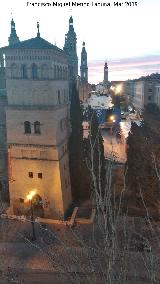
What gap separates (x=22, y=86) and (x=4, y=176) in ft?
31.4

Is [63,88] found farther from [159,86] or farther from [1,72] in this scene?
[159,86]

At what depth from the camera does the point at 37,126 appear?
84.9ft

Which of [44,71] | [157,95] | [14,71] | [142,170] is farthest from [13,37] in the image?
[157,95]

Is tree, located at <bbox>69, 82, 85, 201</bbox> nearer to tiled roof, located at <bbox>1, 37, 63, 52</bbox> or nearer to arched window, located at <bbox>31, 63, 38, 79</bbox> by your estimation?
arched window, located at <bbox>31, 63, 38, 79</bbox>

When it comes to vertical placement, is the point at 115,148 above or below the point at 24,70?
below

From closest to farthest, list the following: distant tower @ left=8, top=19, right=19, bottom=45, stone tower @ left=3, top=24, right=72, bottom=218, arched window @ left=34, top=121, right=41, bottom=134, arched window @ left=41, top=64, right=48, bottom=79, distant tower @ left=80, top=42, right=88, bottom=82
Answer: arched window @ left=41, top=64, right=48, bottom=79 → stone tower @ left=3, top=24, right=72, bottom=218 → arched window @ left=34, top=121, right=41, bottom=134 → distant tower @ left=8, top=19, right=19, bottom=45 → distant tower @ left=80, top=42, right=88, bottom=82

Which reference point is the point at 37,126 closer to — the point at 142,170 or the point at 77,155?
the point at 77,155

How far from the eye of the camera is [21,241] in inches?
922

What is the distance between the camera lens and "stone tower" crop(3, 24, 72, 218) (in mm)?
24875

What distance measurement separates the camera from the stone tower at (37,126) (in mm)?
24875

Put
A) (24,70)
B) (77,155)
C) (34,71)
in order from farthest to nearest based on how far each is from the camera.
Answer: (77,155) → (24,70) → (34,71)

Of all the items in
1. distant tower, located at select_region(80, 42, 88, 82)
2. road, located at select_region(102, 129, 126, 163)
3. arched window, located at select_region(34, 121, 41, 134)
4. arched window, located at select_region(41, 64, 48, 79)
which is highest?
distant tower, located at select_region(80, 42, 88, 82)

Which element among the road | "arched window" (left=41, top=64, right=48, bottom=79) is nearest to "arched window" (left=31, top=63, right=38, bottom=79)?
"arched window" (left=41, top=64, right=48, bottom=79)

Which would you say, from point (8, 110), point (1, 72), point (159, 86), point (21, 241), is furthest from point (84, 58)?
point (21, 241)
